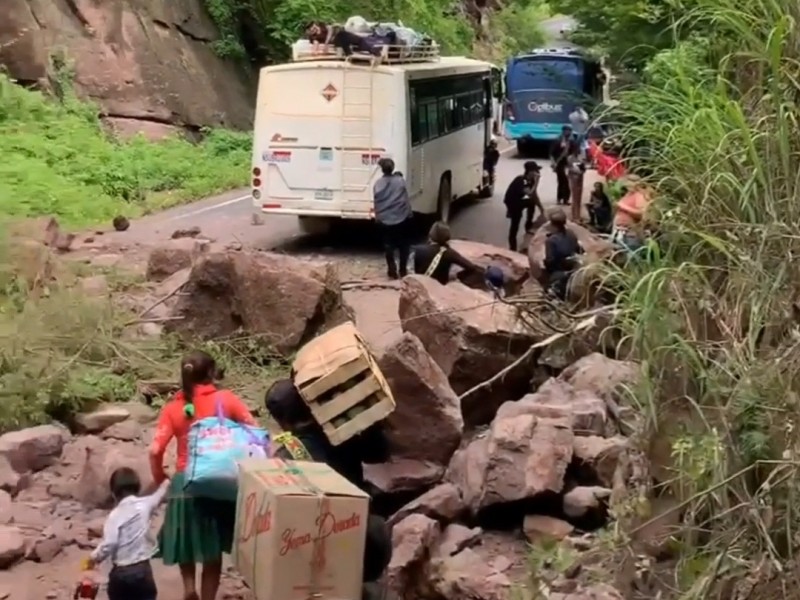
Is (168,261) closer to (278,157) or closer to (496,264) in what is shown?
(278,157)

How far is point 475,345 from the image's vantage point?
959 cm

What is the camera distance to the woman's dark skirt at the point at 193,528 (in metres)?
5.87

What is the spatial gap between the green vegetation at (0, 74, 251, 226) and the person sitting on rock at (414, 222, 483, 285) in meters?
8.06

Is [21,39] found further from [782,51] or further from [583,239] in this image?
[782,51]

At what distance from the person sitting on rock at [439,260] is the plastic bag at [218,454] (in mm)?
5781

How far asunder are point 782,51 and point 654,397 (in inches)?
69.4

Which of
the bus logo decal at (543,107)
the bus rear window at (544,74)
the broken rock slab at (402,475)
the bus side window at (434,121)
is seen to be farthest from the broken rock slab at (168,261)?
the bus logo decal at (543,107)

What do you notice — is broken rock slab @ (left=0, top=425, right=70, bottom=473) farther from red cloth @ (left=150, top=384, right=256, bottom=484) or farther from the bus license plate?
the bus license plate

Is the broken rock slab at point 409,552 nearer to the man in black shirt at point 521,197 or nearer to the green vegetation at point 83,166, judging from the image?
the man in black shirt at point 521,197

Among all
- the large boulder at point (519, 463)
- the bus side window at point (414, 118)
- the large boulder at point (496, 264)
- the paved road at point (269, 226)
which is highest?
the bus side window at point (414, 118)

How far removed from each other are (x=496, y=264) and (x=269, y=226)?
22.2ft

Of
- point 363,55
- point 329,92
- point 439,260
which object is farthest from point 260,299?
point 363,55

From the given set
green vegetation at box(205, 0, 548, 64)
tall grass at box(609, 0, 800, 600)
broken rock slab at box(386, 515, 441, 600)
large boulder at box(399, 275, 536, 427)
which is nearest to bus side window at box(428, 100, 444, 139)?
large boulder at box(399, 275, 536, 427)

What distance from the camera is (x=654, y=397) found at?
525cm
